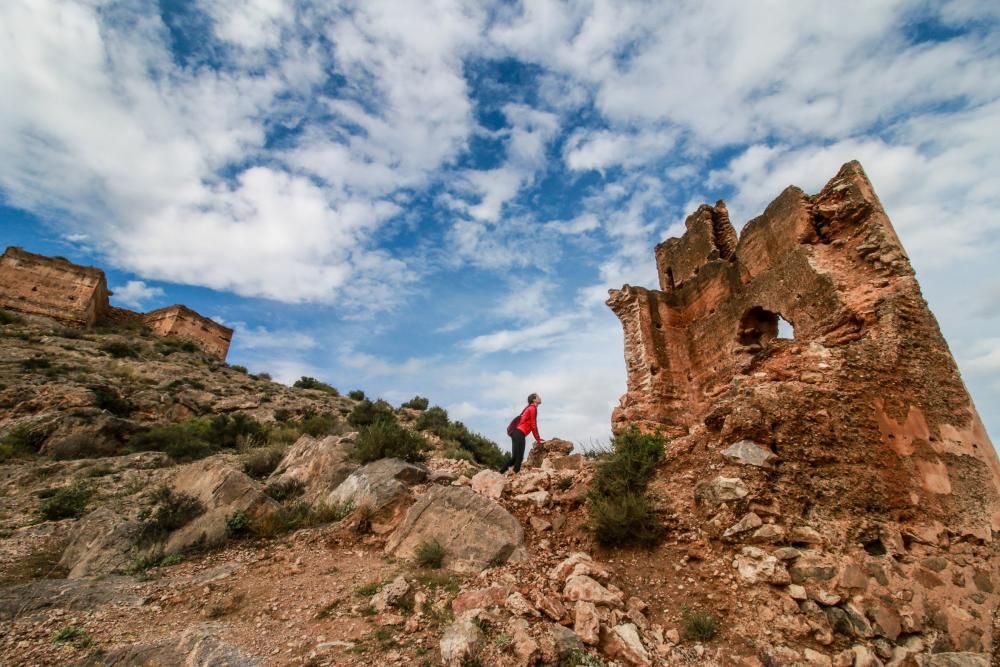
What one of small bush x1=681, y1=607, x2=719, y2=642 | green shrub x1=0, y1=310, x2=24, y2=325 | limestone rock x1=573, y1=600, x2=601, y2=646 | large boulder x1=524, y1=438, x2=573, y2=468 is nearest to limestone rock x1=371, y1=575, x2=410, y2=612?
limestone rock x1=573, y1=600, x2=601, y2=646

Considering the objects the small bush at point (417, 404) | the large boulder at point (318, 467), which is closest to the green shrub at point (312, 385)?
the small bush at point (417, 404)

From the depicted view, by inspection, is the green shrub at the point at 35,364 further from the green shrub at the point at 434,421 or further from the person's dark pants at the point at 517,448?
the person's dark pants at the point at 517,448

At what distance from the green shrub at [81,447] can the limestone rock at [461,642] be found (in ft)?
39.6

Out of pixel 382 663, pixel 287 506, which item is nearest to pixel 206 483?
pixel 287 506

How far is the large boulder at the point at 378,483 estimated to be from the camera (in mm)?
7152

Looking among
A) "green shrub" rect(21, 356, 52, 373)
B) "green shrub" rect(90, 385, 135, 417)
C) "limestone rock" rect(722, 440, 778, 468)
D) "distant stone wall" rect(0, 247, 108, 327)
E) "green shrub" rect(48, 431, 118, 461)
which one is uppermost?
"distant stone wall" rect(0, 247, 108, 327)

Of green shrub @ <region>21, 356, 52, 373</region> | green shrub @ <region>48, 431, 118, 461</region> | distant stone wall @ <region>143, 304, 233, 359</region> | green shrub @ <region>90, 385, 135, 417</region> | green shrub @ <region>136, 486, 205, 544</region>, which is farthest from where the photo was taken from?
distant stone wall @ <region>143, 304, 233, 359</region>

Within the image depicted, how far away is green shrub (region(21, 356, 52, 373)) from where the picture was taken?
1572 centimetres

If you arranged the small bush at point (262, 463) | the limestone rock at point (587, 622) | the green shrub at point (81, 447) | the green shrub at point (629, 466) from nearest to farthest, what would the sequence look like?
the limestone rock at point (587, 622) → the green shrub at point (629, 466) → the small bush at point (262, 463) → the green shrub at point (81, 447)

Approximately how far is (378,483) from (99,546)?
12.6 feet

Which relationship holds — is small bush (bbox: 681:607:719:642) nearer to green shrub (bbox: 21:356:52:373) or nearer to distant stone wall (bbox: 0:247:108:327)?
green shrub (bbox: 21:356:52:373)

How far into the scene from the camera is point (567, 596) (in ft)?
14.7

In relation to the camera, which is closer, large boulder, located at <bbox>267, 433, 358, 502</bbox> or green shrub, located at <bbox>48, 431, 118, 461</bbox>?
large boulder, located at <bbox>267, 433, 358, 502</bbox>

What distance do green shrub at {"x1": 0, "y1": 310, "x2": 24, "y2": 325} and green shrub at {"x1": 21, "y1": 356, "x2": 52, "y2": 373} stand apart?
7.18 m
